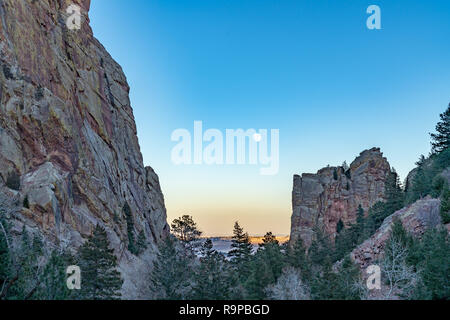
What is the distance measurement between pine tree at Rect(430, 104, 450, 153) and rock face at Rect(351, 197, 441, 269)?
73.3 feet

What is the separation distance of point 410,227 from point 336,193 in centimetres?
7597

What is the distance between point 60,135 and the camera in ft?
139

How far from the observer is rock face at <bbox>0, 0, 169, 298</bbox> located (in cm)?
3697

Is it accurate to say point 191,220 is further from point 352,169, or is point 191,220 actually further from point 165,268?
point 352,169

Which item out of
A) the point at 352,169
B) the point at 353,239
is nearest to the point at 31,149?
the point at 353,239

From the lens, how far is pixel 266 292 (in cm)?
2666

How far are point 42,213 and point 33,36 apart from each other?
25263 mm

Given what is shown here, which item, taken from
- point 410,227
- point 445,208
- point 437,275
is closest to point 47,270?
point 437,275

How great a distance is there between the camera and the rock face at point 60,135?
121 feet

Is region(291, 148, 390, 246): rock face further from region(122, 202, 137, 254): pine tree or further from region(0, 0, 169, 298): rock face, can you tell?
region(0, 0, 169, 298): rock face

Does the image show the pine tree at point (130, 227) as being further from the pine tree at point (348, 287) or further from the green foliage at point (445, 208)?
the green foliage at point (445, 208)

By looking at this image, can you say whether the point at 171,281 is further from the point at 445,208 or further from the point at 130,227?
the point at 445,208

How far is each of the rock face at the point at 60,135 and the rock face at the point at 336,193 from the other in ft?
230
